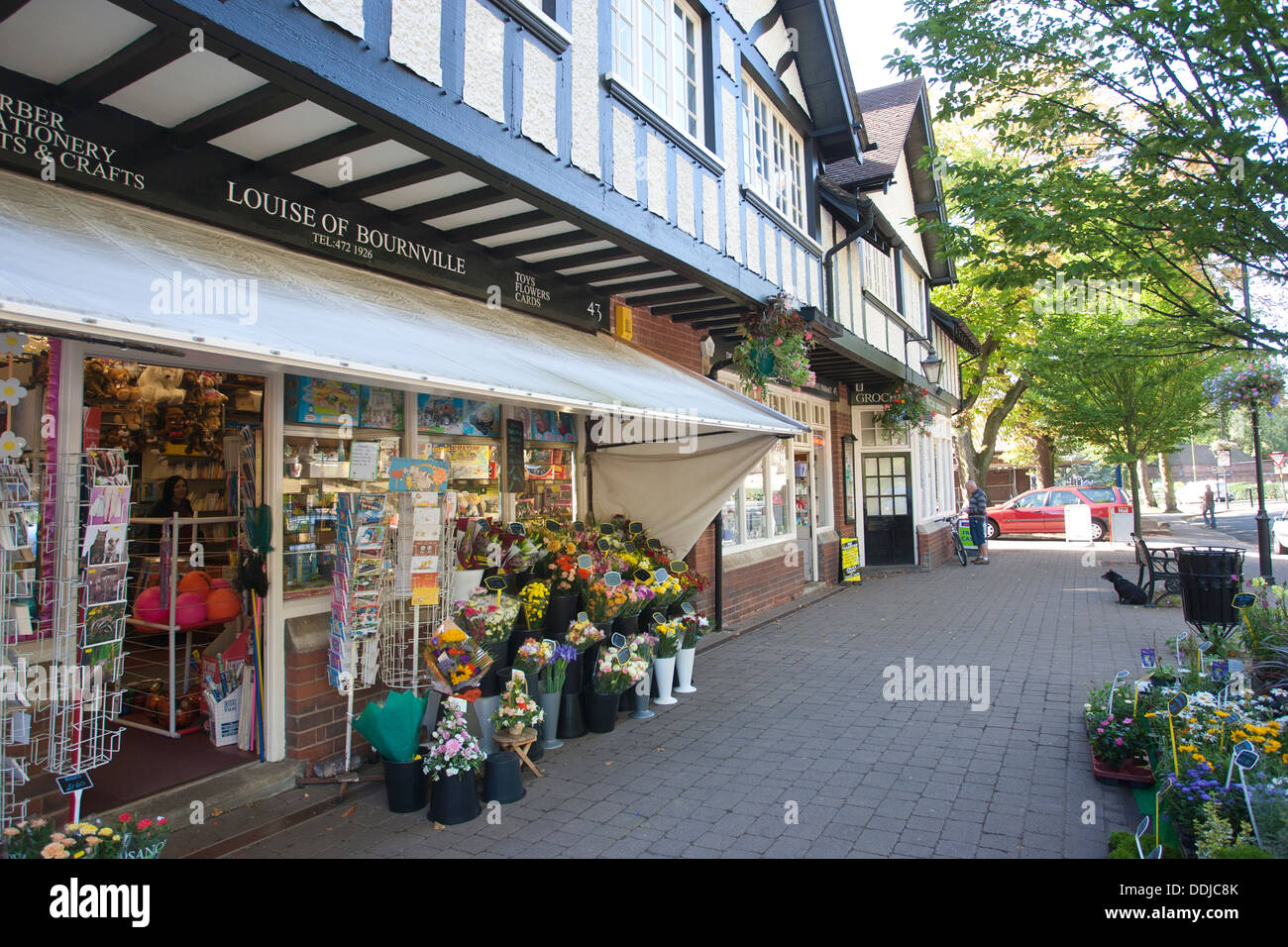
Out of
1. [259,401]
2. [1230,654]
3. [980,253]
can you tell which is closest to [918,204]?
[980,253]

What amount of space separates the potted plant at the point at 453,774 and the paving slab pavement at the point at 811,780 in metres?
0.10

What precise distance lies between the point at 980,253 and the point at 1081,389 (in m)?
9.43

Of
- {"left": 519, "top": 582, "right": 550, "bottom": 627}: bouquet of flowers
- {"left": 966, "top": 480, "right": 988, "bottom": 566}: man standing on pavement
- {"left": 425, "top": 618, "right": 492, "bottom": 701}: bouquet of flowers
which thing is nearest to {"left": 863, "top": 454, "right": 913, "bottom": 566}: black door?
{"left": 966, "top": 480, "right": 988, "bottom": 566}: man standing on pavement

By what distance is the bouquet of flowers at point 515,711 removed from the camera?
184 inches

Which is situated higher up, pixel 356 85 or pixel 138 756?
pixel 356 85

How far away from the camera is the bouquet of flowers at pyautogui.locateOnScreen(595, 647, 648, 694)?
556cm

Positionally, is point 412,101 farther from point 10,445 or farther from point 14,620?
point 14,620

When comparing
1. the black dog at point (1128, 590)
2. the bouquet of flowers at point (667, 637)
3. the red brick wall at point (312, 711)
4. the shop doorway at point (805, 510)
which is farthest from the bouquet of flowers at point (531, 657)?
the black dog at point (1128, 590)

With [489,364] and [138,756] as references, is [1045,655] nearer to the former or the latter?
[489,364]

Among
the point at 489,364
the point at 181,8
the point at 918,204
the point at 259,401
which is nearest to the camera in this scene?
the point at 181,8

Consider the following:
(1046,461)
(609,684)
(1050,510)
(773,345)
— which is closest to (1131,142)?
(773,345)

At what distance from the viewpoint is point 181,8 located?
2924 millimetres

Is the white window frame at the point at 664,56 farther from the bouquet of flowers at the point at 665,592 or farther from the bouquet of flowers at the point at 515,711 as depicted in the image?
the bouquet of flowers at the point at 515,711

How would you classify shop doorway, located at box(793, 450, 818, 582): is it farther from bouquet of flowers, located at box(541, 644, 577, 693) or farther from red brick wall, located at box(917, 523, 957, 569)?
bouquet of flowers, located at box(541, 644, 577, 693)
